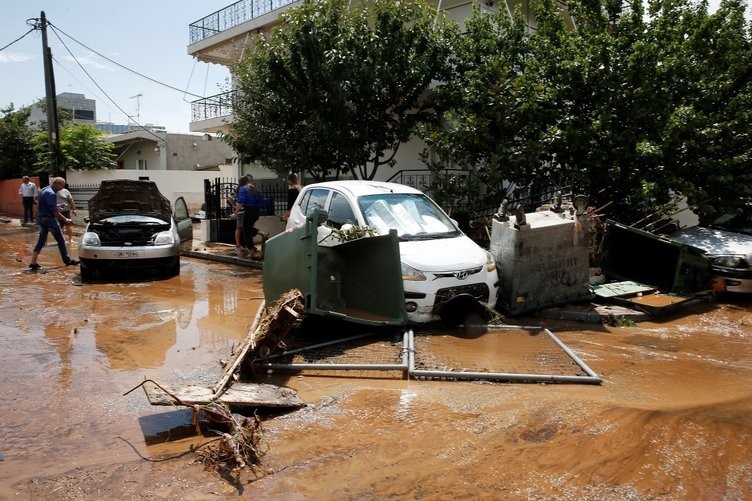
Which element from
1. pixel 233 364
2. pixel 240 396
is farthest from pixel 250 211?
pixel 240 396

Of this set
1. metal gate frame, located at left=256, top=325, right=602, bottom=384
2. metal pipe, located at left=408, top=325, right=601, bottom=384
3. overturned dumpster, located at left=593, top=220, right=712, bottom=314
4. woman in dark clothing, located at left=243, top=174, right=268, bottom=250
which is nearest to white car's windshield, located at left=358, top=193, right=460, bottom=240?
metal gate frame, located at left=256, top=325, right=602, bottom=384

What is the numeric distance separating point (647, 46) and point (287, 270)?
24.9 feet

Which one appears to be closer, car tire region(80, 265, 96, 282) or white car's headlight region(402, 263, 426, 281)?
white car's headlight region(402, 263, 426, 281)

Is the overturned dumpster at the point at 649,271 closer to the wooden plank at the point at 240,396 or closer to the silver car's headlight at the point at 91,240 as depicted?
the wooden plank at the point at 240,396

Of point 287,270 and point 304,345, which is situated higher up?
point 287,270

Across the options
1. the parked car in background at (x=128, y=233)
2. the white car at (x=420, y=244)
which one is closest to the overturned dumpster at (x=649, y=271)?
the white car at (x=420, y=244)

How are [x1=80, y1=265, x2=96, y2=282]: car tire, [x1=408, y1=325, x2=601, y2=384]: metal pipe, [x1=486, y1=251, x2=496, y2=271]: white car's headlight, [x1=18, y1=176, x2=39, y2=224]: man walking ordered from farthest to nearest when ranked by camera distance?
[x1=18, y1=176, x2=39, y2=224]: man walking < [x1=80, y1=265, x2=96, y2=282]: car tire < [x1=486, y1=251, x2=496, y2=271]: white car's headlight < [x1=408, y1=325, x2=601, y2=384]: metal pipe

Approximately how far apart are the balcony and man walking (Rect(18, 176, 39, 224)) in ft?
22.2

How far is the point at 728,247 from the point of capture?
29.7 ft

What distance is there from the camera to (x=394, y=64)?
Result: 1263 cm

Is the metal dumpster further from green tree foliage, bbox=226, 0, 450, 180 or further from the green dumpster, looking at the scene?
green tree foliage, bbox=226, 0, 450, 180

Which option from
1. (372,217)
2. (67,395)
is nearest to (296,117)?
(372,217)

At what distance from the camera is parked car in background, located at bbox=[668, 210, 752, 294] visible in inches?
339

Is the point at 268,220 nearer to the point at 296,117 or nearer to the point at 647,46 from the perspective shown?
the point at 296,117
